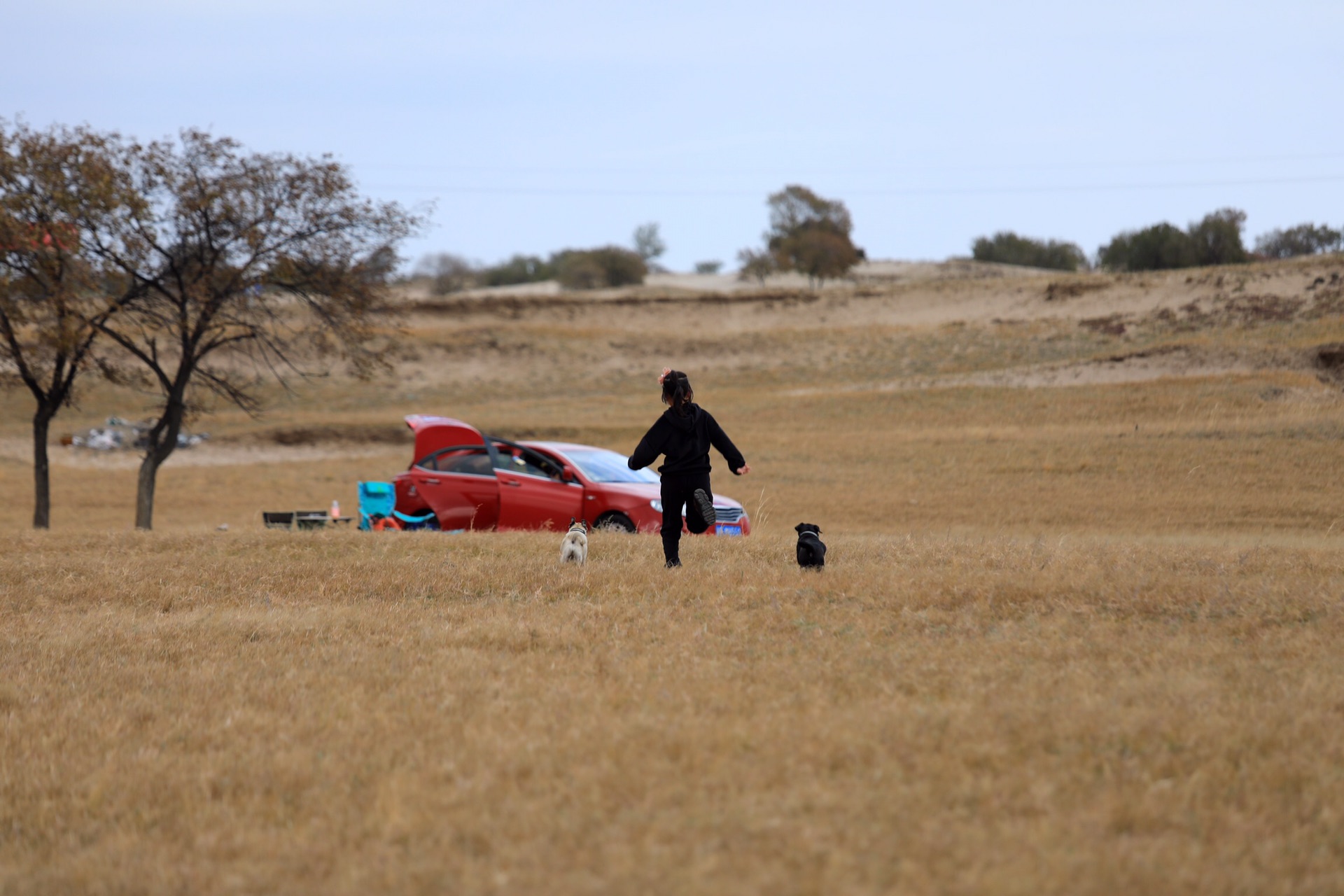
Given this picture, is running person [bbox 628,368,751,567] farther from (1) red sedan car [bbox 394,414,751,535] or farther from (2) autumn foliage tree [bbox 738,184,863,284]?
(2) autumn foliage tree [bbox 738,184,863,284]

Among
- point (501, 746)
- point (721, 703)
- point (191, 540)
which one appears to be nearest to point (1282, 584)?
point (721, 703)

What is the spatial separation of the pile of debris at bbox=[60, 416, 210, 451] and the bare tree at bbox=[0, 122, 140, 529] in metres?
19.2

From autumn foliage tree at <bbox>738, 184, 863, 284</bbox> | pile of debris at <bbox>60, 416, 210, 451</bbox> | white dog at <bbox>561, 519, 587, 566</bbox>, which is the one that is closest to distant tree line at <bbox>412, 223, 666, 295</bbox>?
autumn foliage tree at <bbox>738, 184, 863, 284</bbox>

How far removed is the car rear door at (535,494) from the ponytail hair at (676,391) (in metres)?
4.49

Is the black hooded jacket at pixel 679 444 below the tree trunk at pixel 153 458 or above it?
above

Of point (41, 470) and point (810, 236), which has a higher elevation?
point (810, 236)

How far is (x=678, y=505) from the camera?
30.6ft

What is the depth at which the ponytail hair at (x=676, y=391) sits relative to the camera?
9023mm

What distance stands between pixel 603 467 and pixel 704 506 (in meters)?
5.08

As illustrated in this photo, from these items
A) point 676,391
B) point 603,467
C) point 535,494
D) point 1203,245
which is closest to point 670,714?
point 676,391

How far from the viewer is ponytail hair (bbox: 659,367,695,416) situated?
29.6 feet

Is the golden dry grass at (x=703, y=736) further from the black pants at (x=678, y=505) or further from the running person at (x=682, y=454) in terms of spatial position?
the running person at (x=682, y=454)

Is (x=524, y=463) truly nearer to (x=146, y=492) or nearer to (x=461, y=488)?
(x=461, y=488)

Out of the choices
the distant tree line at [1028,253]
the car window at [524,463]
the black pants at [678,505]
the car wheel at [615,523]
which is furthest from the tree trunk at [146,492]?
the distant tree line at [1028,253]
